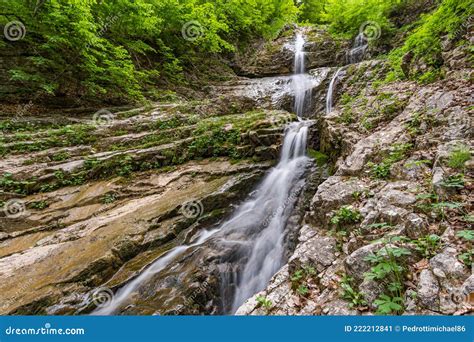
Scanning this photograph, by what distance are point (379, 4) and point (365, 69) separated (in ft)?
13.9

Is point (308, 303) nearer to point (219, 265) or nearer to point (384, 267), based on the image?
point (384, 267)

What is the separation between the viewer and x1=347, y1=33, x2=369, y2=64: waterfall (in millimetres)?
12383

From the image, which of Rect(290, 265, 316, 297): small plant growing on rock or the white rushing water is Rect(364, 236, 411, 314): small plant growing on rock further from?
the white rushing water

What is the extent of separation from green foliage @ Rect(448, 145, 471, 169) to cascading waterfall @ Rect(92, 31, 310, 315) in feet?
10.3

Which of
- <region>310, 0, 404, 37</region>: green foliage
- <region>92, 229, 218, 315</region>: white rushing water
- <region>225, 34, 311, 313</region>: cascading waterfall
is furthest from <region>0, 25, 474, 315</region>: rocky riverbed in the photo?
<region>310, 0, 404, 37</region>: green foliage

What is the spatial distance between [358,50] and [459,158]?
11.1 meters

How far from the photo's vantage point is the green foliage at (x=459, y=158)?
357 centimetres

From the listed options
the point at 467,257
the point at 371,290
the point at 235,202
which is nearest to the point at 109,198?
the point at 235,202

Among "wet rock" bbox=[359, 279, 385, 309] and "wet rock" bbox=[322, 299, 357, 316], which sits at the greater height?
"wet rock" bbox=[359, 279, 385, 309]

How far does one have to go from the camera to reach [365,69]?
10102 millimetres

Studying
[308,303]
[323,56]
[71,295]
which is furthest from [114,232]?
[323,56]

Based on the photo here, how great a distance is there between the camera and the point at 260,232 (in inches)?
230

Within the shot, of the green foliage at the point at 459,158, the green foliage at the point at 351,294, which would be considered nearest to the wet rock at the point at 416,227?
the green foliage at the point at 351,294

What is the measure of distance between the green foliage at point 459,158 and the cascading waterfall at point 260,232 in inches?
124
